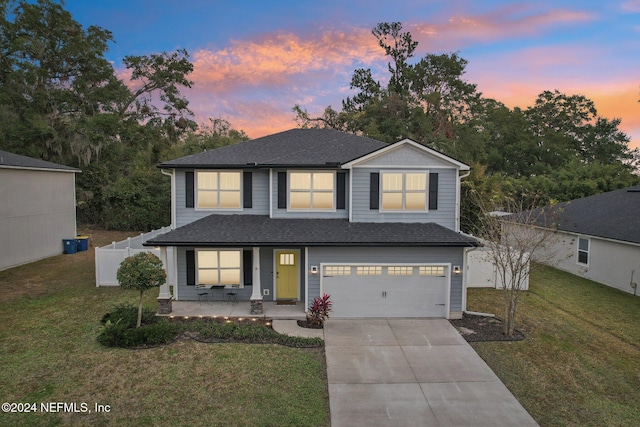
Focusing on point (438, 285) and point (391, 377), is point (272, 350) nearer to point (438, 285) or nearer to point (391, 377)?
point (391, 377)

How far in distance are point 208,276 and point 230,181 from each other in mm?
3585

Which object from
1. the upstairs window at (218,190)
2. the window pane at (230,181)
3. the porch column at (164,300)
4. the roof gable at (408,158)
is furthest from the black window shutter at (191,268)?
the roof gable at (408,158)

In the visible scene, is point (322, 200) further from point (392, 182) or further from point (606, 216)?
point (606, 216)

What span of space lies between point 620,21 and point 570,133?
31.5m

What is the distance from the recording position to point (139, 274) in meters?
9.38

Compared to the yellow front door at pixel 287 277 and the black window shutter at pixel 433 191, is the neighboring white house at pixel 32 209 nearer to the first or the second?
the yellow front door at pixel 287 277

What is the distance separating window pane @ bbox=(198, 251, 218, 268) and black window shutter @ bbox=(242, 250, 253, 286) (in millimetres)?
976

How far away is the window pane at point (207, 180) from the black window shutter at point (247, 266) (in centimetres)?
295

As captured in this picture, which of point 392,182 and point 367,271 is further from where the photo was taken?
point 392,182

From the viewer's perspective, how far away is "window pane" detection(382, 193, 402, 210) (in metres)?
12.7

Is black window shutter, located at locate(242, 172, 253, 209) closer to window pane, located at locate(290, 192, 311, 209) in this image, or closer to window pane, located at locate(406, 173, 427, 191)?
window pane, located at locate(290, 192, 311, 209)

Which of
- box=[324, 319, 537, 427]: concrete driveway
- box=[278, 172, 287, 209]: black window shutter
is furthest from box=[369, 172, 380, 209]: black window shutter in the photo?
box=[324, 319, 537, 427]: concrete driveway

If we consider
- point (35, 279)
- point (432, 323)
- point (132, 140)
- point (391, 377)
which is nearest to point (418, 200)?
point (432, 323)

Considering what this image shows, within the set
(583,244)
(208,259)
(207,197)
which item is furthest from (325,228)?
(583,244)
